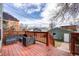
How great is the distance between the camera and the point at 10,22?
1855mm

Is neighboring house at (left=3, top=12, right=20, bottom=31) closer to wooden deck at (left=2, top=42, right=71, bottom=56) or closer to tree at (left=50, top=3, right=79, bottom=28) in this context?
wooden deck at (left=2, top=42, right=71, bottom=56)

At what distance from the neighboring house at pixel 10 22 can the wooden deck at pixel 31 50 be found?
0.72 ft

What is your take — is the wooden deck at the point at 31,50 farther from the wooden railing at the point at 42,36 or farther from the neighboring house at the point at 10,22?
the neighboring house at the point at 10,22

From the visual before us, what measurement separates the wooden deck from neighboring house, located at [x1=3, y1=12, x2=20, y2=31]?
8.6 inches

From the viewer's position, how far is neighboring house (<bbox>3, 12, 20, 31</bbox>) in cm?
185

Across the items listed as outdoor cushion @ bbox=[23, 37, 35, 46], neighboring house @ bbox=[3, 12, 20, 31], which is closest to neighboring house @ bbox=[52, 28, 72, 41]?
outdoor cushion @ bbox=[23, 37, 35, 46]

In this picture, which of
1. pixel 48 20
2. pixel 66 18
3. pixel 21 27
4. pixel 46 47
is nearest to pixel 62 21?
pixel 66 18

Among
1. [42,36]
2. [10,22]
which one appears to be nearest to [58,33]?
[42,36]

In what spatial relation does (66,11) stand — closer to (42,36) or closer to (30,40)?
(42,36)

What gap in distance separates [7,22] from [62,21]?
2.35 feet

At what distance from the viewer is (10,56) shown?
1855 millimetres

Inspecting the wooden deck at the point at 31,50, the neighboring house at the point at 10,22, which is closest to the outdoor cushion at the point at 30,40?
the wooden deck at the point at 31,50

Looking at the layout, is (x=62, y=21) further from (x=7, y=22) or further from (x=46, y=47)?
(x=7, y=22)

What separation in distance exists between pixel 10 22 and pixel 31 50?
46 centimetres
